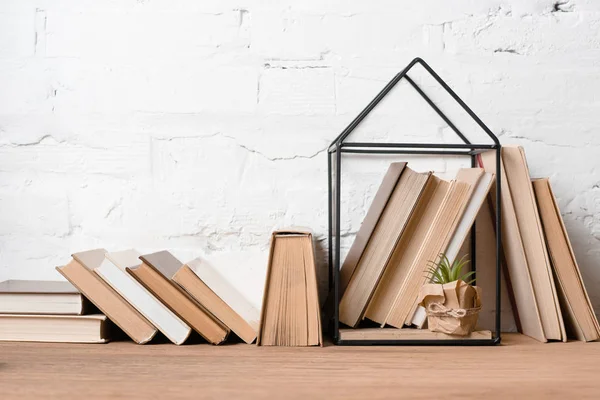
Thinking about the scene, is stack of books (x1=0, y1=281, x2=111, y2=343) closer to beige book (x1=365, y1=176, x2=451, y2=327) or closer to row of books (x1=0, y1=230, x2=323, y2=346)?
row of books (x1=0, y1=230, x2=323, y2=346)

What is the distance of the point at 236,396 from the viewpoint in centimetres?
74

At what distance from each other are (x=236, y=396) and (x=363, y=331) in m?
0.36

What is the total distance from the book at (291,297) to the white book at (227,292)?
1.8 inches

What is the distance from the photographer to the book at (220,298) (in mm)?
1020

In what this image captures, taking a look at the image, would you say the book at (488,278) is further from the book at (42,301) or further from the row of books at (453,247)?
the book at (42,301)

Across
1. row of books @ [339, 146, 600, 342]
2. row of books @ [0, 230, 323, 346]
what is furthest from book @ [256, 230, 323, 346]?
row of books @ [339, 146, 600, 342]

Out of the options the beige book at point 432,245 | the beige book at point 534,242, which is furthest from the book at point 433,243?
the beige book at point 534,242

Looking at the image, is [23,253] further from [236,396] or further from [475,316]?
[475,316]

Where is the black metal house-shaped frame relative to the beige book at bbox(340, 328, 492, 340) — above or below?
above

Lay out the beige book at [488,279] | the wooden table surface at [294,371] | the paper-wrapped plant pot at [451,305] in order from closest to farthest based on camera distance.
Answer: the wooden table surface at [294,371] → the paper-wrapped plant pot at [451,305] → the beige book at [488,279]

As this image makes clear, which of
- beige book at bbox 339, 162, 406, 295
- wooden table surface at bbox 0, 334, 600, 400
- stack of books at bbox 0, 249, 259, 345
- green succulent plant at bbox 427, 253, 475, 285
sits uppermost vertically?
beige book at bbox 339, 162, 406, 295

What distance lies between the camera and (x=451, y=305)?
1.00 meters

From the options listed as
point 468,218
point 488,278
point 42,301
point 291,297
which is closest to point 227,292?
point 291,297

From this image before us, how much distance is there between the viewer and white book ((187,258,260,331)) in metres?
1.03
